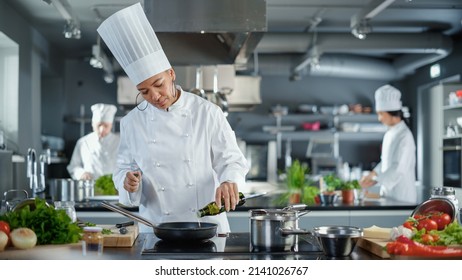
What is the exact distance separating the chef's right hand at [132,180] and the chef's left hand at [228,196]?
0.36m

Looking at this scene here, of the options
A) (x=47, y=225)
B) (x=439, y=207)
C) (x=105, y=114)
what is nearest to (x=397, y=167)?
(x=439, y=207)

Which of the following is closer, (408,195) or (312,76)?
(408,195)

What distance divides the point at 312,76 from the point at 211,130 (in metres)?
5.39

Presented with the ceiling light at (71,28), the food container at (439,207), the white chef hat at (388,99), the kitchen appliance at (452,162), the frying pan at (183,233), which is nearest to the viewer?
the frying pan at (183,233)

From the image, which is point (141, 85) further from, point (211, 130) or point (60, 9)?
point (60, 9)

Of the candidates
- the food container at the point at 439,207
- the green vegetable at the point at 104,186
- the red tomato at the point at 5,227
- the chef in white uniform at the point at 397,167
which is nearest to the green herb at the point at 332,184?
the chef in white uniform at the point at 397,167

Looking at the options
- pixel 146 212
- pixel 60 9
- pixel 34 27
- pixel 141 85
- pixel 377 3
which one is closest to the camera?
pixel 141 85

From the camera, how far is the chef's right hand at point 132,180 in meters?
2.32

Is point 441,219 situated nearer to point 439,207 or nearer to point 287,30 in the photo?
point 439,207

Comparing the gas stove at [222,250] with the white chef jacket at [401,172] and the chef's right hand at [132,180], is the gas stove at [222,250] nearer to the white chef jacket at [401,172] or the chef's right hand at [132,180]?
the chef's right hand at [132,180]

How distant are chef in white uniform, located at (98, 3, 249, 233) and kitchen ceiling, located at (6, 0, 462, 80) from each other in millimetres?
814
